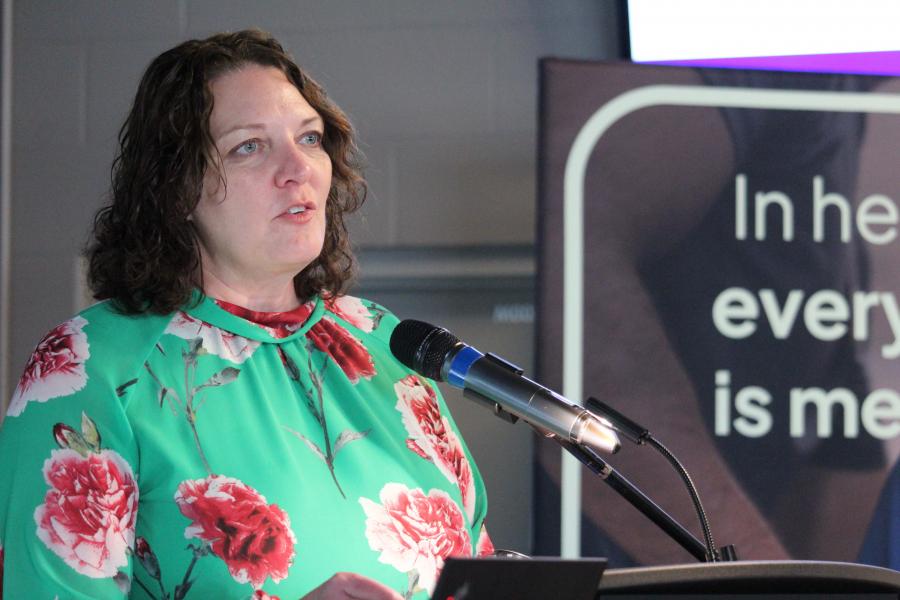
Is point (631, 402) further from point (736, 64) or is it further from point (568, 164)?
point (736, 64)

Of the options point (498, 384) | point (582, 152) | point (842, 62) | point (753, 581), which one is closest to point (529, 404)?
point (498, 384)

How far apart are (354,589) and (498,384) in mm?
257

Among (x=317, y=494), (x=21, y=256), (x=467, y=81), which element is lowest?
(x=317, y=494)

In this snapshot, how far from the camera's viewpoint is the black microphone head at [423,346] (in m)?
1.27

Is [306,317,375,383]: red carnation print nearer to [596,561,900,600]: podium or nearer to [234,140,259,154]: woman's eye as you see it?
[234,140,259,154]: woman's eye

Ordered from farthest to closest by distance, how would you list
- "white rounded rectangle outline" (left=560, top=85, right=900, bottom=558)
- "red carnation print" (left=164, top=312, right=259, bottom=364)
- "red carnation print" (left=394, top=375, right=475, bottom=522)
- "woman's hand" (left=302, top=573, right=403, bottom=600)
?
"white rounded rectangle outline" (left=560, top=85, right=900, bottom=558) → "red carnation print" (left=394, top=375, right=475, bottom=522) → "red carnation print" (left=164, top=312, right=259, bottom=364) → "woman's hand" (left=302, top=573, right=403, bottom=600)

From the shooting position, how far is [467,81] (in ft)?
9.16

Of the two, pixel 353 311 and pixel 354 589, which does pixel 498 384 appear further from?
pixel 353 311

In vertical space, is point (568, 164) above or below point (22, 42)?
below

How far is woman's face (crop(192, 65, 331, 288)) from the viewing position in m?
1.44

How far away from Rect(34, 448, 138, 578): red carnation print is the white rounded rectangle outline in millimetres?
1078

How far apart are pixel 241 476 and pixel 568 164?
1114 millimetres

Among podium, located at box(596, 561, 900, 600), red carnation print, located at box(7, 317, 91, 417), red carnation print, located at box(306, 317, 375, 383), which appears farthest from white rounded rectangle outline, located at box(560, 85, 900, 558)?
podium, located at box(596, 561, 900, 600)

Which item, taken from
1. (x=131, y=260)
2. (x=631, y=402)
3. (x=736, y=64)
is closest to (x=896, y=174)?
(x=736, y=64)
